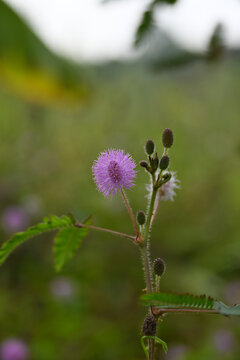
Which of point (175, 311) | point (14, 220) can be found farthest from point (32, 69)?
point (175, 311)

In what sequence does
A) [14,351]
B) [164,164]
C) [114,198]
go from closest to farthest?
1. [164,164]
2. [14,351]
3. [114,198]

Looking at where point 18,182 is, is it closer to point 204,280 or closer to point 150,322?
point 204,280

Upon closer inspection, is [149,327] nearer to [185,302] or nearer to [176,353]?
[185,302]

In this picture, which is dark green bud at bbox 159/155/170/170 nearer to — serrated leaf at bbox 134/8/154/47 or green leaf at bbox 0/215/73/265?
green leaf at bbox 0/215/73/265

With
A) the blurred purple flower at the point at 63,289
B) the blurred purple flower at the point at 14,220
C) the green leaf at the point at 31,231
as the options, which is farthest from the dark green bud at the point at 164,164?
the blurred purple flower at the point at 14,220

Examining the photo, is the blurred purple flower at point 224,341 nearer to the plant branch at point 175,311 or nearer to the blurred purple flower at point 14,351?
the blurred purple flower at point 14,351

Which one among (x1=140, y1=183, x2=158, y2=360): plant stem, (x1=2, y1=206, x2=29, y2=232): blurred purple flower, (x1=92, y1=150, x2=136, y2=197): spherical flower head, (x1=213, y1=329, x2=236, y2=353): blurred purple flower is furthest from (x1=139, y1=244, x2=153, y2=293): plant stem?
(x1=2, y1=206, x2=29, y2=232): blurred purple flower

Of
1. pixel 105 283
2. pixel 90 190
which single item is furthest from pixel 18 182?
pixel 105 283
